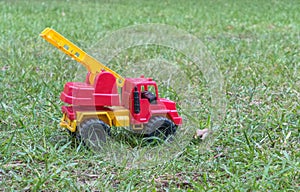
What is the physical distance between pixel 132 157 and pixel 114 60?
203cm

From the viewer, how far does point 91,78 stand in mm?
2467

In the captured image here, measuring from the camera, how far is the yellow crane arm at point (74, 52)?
2365 millimetres

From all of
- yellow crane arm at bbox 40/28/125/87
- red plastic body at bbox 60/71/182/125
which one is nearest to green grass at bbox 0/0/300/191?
red plastic body at bbox 60/71/182/125

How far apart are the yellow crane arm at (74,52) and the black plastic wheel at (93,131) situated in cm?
20

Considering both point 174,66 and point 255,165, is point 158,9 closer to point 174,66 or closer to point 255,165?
point 174,66

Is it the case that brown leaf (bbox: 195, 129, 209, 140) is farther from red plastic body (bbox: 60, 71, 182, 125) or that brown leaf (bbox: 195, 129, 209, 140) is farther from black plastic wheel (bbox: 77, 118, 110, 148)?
black plastic wheel (bbox: 77, 118, 110, 148)

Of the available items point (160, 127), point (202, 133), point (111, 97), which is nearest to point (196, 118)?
point (202, 133)

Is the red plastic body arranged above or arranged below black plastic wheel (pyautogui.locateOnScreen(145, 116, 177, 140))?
above

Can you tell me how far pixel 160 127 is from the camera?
2512 mm

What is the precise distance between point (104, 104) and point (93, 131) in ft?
0.44

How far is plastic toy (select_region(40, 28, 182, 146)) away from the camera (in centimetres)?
240

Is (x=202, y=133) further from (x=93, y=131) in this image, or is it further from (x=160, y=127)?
(x=93, y=131)

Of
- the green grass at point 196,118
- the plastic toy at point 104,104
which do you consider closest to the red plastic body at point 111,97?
the plastic toy at point 104,104

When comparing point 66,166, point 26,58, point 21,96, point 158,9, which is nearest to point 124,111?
point 66,166
